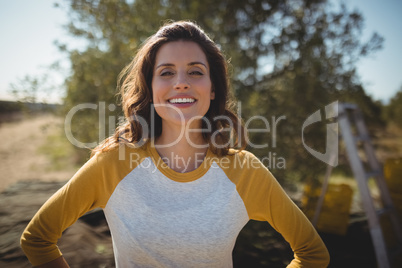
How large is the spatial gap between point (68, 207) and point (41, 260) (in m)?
0.31

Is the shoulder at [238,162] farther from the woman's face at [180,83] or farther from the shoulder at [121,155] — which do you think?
the shoulder at [121,155]

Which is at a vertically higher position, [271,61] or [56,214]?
[271,61]

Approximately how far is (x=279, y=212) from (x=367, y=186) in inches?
76.7

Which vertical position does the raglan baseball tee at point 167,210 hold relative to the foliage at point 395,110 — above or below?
below

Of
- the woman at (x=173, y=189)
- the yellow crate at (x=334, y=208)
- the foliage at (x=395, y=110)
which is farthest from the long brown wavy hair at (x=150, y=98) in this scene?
the foliage at (x=395, y=110)

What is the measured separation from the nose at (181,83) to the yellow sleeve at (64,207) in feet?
1.90

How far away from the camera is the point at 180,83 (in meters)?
1.26

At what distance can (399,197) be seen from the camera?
3111mm

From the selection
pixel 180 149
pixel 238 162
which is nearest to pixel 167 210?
pixel 180 149

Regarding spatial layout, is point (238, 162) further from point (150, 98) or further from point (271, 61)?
point (271, 61)

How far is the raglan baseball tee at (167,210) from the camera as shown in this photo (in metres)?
1.15

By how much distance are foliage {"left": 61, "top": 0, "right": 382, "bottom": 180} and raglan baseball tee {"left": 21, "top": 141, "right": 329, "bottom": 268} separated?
73.5 inches

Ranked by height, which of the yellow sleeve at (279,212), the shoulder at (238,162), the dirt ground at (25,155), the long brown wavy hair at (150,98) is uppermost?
the long brown wavy hair at (150,98)

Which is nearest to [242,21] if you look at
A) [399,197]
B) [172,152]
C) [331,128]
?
[331,128]
